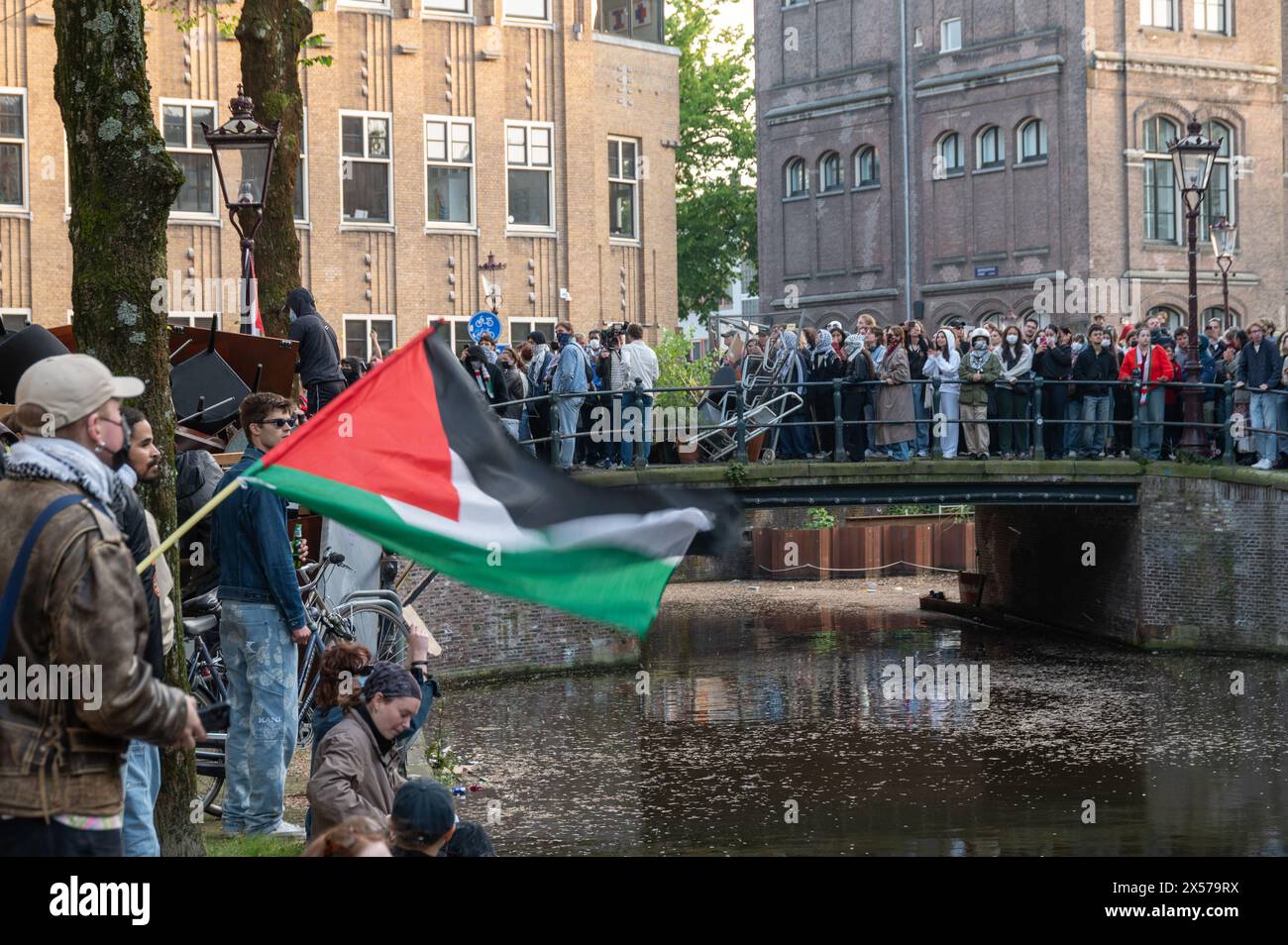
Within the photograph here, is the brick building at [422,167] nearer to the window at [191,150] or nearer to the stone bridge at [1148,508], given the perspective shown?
the window at [191,150]

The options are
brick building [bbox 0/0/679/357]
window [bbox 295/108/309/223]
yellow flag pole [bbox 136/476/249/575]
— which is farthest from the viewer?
window [bbox 295/108/309/223]

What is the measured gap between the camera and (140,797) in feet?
22.7

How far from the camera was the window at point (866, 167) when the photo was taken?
1842 inches

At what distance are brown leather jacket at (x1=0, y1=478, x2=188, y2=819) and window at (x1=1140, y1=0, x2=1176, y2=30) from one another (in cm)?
4184

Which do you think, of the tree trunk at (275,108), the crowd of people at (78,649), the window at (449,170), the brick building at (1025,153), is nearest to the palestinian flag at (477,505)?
the crowd of people at (78,649)

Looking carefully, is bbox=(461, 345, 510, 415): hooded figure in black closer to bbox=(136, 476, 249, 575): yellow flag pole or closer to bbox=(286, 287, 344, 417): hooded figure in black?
bbox=(286, 287, 344, 417): hooded figure in black

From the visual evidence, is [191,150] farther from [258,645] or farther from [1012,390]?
[258,645]

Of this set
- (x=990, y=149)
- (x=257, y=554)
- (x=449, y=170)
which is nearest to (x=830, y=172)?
(x=990, y=149)

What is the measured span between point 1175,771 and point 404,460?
1118cm

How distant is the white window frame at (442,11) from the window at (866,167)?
1677 cm

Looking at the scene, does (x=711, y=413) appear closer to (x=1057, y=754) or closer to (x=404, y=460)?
(x=1057, y=754)

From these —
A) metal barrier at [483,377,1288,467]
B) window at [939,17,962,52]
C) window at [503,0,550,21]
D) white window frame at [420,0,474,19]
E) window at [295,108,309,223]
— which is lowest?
metal barrier at [483,377,1288,467]

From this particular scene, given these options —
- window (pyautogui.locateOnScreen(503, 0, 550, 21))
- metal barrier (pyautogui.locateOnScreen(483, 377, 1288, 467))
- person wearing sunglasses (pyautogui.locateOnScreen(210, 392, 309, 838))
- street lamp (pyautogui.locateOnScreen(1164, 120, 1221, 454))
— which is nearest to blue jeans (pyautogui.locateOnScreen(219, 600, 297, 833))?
person wearing sunglasses (pyautogui.locateOnScreen(210, 392, 309, 838))

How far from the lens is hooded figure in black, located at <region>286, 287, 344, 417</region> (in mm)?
14102
